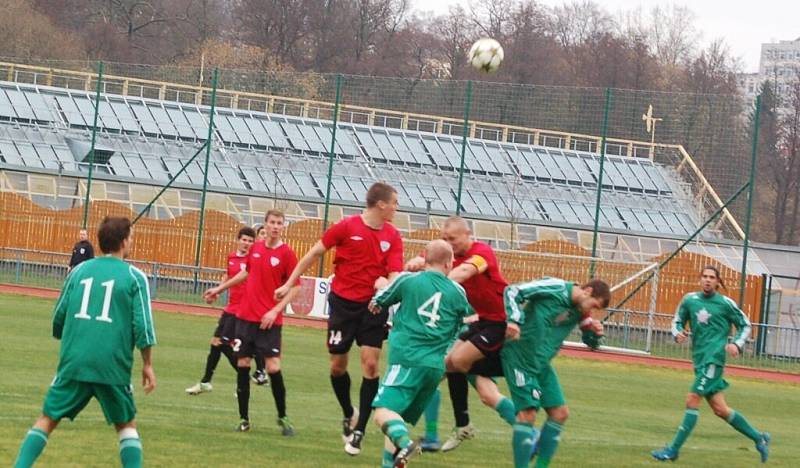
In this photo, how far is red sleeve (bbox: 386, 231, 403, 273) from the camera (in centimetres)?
1218

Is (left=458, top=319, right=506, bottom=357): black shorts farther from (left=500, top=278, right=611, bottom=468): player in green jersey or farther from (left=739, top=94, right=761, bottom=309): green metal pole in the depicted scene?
(left=739, top=94, right=761, bottom=309): green metal pole

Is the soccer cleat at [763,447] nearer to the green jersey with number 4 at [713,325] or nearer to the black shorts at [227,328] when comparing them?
the green jersey with number 4 at [713,325]

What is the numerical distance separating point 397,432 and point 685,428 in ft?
16.2

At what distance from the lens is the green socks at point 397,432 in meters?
9.77

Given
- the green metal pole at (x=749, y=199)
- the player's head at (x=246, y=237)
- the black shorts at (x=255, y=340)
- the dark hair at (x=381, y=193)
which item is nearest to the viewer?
the dark hair at (x=381, y=193)

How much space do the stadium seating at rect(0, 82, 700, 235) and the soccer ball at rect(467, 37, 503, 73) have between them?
9.83 metres

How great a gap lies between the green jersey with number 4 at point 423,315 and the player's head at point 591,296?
140 cm

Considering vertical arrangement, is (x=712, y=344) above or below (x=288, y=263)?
below

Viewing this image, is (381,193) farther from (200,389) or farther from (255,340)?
(200,389)

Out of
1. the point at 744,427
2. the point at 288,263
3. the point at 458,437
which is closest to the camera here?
the point at 458,437

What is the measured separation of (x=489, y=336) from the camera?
12.0 metres

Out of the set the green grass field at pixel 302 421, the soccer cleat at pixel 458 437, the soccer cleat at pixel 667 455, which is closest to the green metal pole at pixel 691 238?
the green grass field at pixel 302 421

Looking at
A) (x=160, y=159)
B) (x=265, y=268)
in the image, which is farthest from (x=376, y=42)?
(x=265, y=268)

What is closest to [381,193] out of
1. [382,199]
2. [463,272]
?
[382,199]
